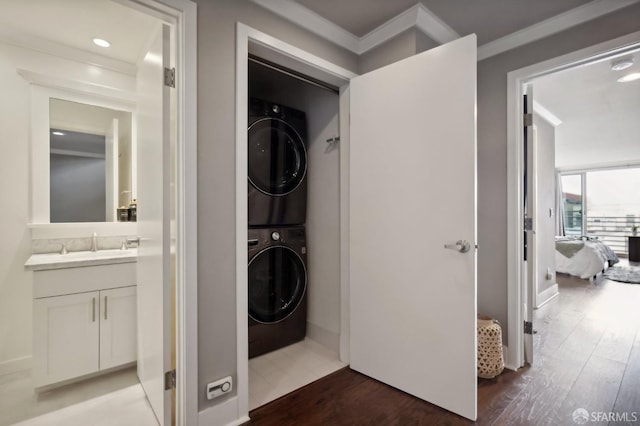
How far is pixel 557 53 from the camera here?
6.22 ft

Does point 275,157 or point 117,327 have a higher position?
point 275,157

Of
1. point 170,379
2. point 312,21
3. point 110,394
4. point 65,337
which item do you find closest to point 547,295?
point 312,21

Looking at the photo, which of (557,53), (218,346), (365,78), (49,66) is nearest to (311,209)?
(365,78)

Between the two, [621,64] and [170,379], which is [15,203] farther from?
[621,64]

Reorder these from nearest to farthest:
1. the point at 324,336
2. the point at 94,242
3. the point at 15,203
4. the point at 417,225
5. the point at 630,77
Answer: the point at 417,225
the point at 15,203
the point at 94,242
the point at 324,336
the point at 630,77

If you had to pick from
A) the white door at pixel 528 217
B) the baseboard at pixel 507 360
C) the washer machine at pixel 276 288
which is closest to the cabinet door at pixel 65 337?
the washer machine at pixel 276 288

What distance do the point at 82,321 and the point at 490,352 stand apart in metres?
2.63

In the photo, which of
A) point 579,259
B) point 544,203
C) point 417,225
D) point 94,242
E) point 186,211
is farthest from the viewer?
point 579,259

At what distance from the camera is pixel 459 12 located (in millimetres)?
1833

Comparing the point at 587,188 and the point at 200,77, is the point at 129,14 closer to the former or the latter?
the point at 200,77

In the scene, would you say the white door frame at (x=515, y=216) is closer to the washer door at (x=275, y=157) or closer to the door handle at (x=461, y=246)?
the door handle at (x=461, y=246)

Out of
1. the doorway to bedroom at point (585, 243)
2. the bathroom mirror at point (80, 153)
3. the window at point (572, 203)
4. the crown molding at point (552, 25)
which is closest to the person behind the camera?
the crown molding at point (552, 25)

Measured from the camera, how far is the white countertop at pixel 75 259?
1772mm

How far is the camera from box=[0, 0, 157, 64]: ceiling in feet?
5.59
